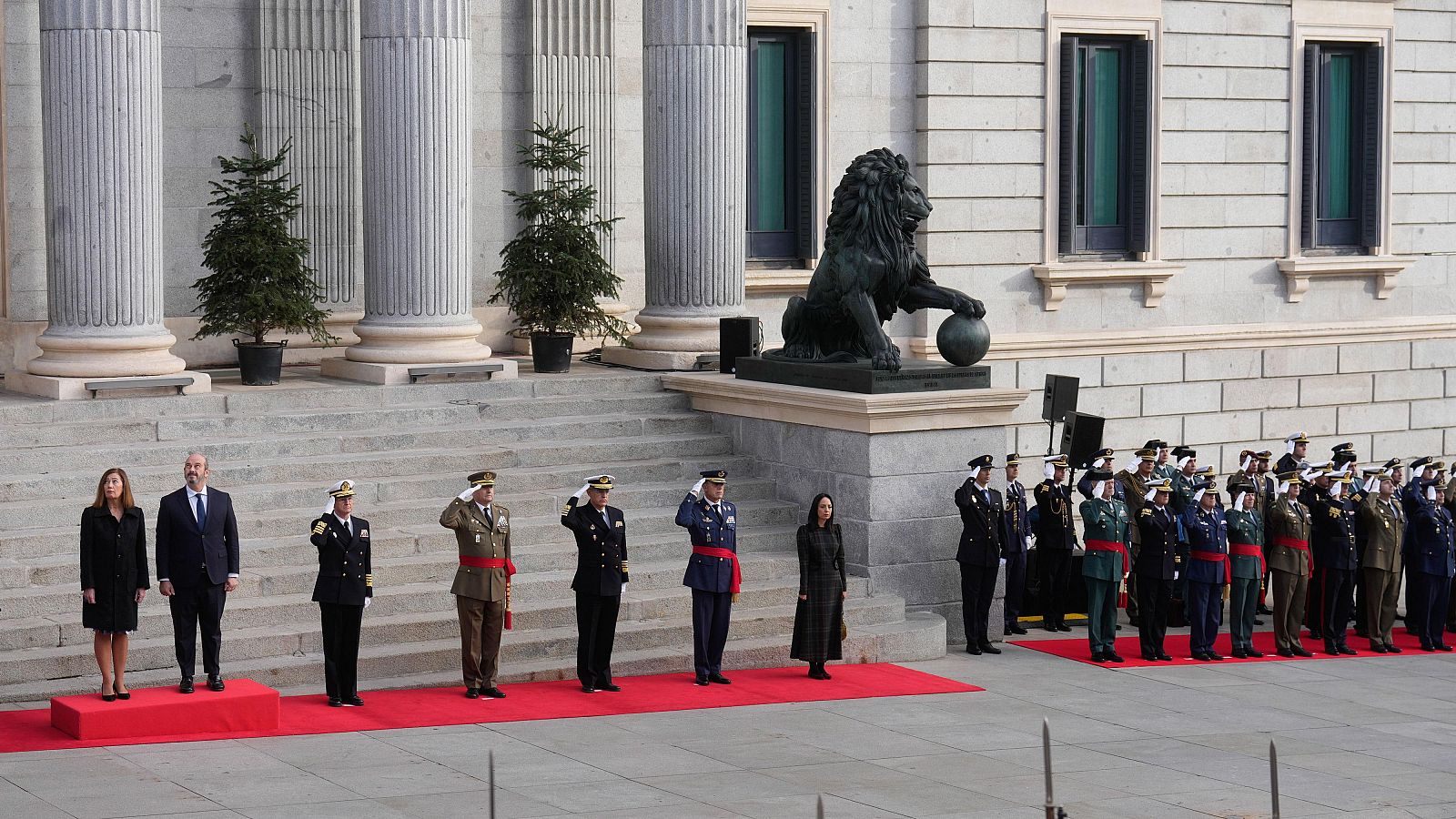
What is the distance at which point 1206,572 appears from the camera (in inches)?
748

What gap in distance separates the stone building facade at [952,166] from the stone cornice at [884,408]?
11.2 ft

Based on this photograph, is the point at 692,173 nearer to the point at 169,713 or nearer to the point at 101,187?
the point at 101,187

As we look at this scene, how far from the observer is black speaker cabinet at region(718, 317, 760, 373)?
22438 mm

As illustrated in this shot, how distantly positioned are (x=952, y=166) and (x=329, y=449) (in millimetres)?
9735

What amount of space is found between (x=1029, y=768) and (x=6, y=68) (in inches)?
558

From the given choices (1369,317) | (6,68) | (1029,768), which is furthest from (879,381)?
(1369,317)

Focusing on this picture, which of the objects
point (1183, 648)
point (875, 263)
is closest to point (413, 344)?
point (875, 263)

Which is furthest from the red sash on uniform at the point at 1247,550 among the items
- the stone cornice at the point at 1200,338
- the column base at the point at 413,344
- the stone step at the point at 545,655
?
the column base at the point at 413,344

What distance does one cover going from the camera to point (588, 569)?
16391 millimetres

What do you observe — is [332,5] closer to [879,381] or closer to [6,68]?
[6,68]

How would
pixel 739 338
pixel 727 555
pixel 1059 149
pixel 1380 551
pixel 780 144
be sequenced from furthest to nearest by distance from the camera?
pixel 1059 149, pixel 780 144, pixel 739 338, pixel 1380 551, pixel 727 555

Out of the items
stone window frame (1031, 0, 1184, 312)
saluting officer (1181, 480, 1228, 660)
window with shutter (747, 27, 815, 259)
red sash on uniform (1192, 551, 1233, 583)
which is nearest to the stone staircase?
saluting officer (1181, 480, 1228, 660)

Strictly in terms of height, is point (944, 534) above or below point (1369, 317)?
below

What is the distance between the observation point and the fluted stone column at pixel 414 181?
2158 cm
